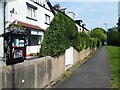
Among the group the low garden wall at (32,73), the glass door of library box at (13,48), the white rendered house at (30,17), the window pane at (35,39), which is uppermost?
the white rendered house at (30,17)

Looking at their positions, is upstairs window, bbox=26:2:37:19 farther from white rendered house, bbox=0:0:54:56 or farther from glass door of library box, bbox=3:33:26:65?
A: glass door of library box, bbox=3:33:26:65

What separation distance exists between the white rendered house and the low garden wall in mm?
10635

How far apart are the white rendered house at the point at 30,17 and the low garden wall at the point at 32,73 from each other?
1064 cm

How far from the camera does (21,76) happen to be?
6625 mm

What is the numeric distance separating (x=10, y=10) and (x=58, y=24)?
40.9ft

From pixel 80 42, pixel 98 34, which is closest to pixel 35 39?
pixel 80 42

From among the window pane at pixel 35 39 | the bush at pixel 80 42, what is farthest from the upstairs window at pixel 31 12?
the bush at pixel 80 42

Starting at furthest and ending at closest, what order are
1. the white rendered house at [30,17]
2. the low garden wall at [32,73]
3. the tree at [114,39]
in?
1. the tree at [114,39]
2. the white rendered house at [30,17]
3. the low garden wall at [32,73]

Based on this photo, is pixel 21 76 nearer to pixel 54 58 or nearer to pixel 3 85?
pixel 3 85

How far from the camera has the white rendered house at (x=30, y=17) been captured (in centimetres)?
2320

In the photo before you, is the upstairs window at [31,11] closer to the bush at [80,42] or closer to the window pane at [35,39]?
the window pane at [35,39]

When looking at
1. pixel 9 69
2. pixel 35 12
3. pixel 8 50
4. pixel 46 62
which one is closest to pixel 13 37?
pixel 8 50

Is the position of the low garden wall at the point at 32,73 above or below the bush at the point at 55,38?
below

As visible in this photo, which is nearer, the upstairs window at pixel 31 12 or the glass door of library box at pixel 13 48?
the glass door of library box at pixel 13 48
